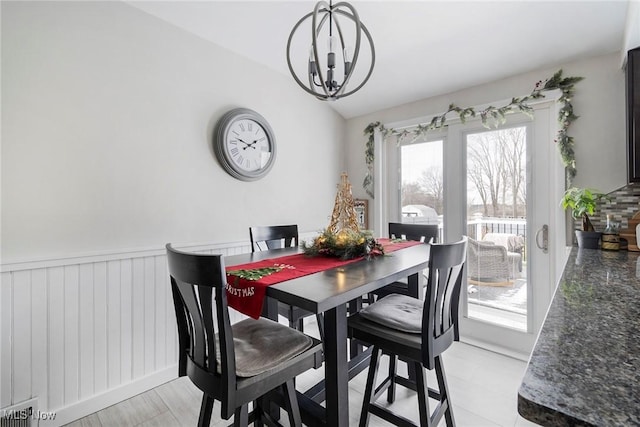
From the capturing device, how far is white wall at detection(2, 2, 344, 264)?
5.49 ft

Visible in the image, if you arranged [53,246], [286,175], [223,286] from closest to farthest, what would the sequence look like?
1. [223,286]
2. [53,246]
3. [286,175]

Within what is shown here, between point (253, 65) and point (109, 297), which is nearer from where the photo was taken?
point (109, 297)

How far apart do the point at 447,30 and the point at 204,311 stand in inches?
96.8

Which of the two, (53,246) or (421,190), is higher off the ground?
(421,190)

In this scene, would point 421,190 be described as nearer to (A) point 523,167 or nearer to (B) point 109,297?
(A) point 523,167

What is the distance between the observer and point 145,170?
6.98 feet

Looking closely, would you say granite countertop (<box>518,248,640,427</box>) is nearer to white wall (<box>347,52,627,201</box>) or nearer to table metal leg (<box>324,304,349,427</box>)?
table metal leg (<box>324,304,349,427</box>)

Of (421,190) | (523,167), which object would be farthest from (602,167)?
(421,190)

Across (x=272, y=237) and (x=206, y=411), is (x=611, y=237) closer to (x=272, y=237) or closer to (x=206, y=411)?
(x=272, y=237)

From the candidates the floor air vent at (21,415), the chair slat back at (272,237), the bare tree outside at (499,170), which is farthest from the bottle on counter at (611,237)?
the floor air vent at (21,415)

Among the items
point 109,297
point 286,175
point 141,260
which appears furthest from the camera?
point 286,175

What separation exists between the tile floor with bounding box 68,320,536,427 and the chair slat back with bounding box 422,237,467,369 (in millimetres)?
823

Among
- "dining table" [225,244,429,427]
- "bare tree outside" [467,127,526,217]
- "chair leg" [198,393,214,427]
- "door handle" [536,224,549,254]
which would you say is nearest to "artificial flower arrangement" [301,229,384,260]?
"dining table" [225,244,429,427]

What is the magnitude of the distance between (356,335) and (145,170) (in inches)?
70.9
